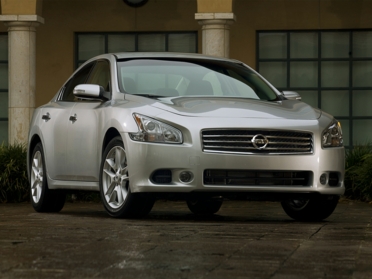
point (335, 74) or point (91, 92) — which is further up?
point (335, 74)

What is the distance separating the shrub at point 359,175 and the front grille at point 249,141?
4950 millimetres

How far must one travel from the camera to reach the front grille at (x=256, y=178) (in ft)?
27.9

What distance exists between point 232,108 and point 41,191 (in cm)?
266

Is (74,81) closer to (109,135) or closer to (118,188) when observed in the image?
(109,135)

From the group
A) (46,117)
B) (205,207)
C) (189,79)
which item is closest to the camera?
(189,79)

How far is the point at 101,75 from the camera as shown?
1004 cm

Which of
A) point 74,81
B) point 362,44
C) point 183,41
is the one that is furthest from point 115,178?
point 362,44

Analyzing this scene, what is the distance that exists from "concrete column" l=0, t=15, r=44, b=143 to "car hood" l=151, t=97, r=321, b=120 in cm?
918

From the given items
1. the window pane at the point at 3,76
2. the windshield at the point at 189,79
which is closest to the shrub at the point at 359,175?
the windshield at the point at 189,79

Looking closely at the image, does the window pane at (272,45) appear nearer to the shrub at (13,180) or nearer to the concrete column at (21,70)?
the concrete column at (21,70)

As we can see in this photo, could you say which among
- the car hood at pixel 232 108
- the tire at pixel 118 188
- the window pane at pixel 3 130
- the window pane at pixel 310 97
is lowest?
the tire at pixel 118 188

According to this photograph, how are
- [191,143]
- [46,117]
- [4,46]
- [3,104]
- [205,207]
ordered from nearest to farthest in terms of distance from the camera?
[191,143], [205,207], [46,117], [4,46], [3,104]

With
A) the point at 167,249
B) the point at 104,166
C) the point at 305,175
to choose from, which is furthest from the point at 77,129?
the point at 167,249

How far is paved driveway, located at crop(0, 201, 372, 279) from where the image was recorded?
5113 mm
